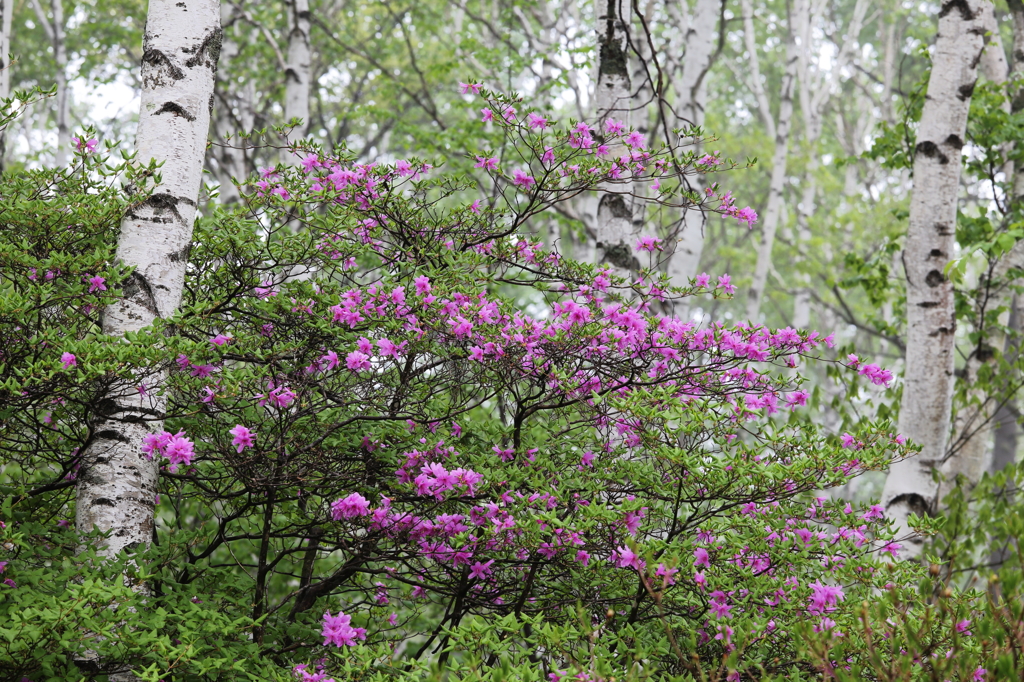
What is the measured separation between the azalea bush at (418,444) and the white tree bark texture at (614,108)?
3.18ft

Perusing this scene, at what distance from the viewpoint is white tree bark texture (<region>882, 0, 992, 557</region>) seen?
15.0 feet

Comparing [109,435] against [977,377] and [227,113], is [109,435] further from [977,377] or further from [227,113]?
[227,113]

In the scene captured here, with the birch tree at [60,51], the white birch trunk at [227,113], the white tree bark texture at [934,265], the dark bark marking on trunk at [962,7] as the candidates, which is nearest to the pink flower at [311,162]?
the white tree bark texture at [934,265]

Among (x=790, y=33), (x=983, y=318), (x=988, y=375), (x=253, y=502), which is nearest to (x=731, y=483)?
(x=253, y=502)

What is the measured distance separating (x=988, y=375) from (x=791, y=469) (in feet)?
12.4

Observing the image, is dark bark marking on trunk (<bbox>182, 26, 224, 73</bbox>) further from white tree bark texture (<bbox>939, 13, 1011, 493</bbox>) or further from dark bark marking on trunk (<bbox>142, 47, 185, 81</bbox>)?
white tree bark texture (<bbox>939, 13, 1011, 493</bbox>)

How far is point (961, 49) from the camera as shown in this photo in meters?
4.67

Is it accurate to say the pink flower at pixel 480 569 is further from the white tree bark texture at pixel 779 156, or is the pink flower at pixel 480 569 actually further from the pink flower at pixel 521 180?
the white tree bark texture at pixel 779 156

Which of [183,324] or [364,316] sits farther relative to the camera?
[364,316]

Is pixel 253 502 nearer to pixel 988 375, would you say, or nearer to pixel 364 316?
pixel 364 316

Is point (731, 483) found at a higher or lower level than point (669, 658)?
higher

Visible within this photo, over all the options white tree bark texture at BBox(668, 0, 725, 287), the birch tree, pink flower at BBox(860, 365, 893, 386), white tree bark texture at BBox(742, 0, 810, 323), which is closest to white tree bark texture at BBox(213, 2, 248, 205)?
the birch tree

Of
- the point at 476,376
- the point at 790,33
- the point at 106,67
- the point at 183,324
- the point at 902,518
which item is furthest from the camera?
the point at 106,67

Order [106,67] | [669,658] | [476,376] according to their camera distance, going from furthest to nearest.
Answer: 1. [106,67]
2. [476,376]
3. [669,658]
